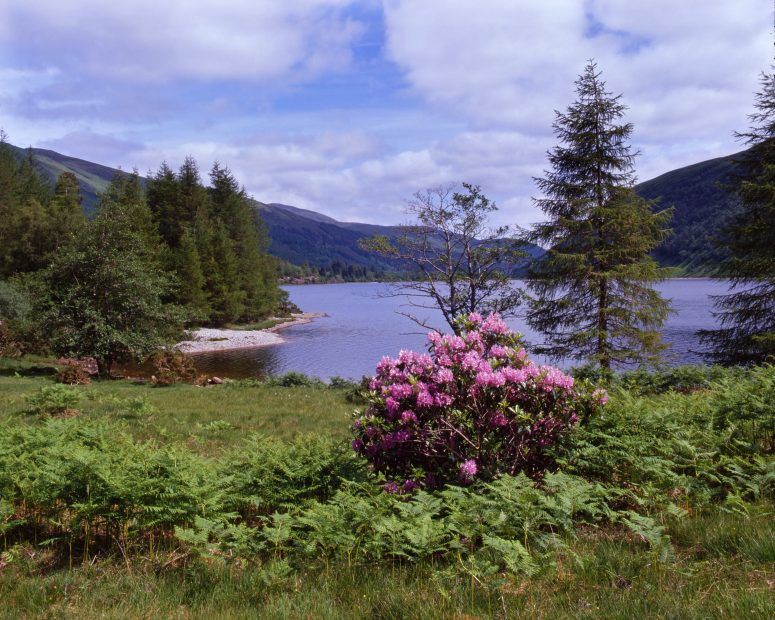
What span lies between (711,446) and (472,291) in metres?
21.1

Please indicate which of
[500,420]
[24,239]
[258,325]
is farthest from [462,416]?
[258,325]

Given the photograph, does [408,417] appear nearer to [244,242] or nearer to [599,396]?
[599,396]

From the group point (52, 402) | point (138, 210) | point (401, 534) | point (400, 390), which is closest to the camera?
point (401, 534)

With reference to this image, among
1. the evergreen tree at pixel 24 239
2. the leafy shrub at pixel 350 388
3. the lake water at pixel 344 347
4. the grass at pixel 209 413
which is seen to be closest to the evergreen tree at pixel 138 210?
the evergreen tree at pixel 24 239

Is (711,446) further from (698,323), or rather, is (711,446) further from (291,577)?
(698,323)

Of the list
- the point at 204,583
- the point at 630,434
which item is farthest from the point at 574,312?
the point at 204,583

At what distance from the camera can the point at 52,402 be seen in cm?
1408

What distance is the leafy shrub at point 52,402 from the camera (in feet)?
45.5

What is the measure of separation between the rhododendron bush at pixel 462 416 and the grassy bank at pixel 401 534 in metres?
0.44

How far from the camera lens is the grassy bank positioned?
3684mm

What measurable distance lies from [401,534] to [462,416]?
71.8 inches

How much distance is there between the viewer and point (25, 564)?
4.86 m

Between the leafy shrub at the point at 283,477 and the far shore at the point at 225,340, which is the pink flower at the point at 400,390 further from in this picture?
the far shore at the point at 225,340

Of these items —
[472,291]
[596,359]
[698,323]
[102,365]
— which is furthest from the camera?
[698,323]
